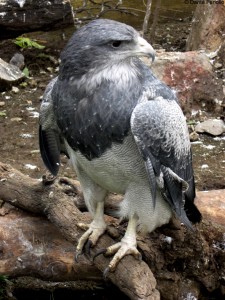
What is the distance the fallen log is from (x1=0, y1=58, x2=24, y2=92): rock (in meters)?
3.49

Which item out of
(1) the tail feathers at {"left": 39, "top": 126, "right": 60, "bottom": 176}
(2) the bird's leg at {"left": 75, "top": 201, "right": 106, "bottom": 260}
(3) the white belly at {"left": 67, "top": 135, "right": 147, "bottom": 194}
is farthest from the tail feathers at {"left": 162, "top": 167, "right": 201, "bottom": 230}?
(1) the tail feathers at {"left": 39, "top": 126, "right": 60, "bottom": 176}

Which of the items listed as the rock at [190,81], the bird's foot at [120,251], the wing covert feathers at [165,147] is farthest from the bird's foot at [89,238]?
the rock at [190,81]

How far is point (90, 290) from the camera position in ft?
15.3

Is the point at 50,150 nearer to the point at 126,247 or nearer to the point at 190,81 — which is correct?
the point at 126,247

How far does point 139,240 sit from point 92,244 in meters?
0.30

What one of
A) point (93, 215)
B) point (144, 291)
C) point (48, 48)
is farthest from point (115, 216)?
point (48, 48)

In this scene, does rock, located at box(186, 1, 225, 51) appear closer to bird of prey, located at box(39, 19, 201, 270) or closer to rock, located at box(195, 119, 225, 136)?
rock, located at box(195, 119, 225, 136)

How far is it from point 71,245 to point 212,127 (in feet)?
9.70

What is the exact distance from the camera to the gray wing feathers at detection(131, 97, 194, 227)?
135 inches

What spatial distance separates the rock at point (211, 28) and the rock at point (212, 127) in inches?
59.4

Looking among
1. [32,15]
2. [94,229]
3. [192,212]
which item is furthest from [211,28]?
[94,229]

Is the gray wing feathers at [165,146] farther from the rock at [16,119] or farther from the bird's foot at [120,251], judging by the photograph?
the rock at [16,119]

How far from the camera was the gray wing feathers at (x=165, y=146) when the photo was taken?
3.43 metres

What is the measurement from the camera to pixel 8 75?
786 centimetres
